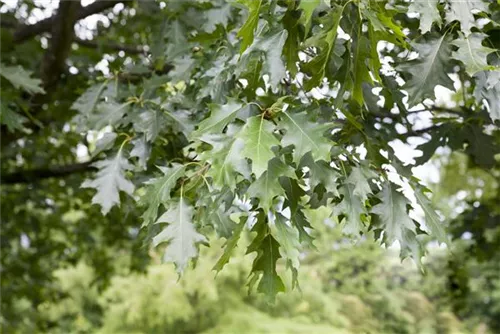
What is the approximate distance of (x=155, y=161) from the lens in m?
1.59

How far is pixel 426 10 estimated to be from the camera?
0.95 metres

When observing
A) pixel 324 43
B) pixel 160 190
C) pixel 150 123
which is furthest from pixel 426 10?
pixel 150 123

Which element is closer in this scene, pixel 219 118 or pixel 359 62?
pixel 359 62

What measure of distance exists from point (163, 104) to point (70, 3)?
2.53ft

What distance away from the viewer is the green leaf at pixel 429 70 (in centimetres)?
110

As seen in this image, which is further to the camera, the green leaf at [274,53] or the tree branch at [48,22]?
the tree branch at [48,22]

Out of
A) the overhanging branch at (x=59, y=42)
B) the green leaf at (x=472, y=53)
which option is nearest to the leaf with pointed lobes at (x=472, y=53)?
the green leaf at (x=472, y=53)

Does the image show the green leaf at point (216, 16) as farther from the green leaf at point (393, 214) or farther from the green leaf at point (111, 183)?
the green leaf at point (393, 214)

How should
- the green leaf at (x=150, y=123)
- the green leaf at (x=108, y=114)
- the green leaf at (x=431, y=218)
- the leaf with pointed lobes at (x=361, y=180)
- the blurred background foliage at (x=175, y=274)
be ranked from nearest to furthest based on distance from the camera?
1. the leaf with pointed lobes at (x=361, y=180)
2. the green leaf at (x=431, y=218)
3. the green leaf at (x=150, y=123)
4. the green leaf at (x=108, y=114)
5. the blurred background foliage at (x=175, y=274)

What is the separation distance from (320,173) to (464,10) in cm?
34

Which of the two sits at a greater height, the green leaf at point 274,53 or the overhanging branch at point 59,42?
the overhanging branch at point 59,42

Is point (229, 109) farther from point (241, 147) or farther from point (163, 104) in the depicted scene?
point (163, 104)

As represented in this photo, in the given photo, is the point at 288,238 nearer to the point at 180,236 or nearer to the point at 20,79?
the point at 180,236

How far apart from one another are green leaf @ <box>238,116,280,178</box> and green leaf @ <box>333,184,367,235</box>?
0.23 m
